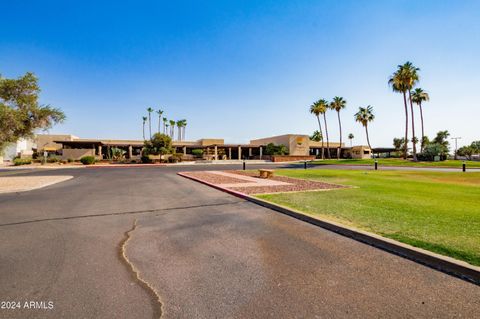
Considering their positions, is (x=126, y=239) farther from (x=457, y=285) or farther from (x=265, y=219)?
(x=457, y=285)

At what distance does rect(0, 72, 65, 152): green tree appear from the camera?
14.6 meters

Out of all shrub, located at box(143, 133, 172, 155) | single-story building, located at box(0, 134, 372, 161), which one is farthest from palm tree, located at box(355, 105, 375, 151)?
shrub, located at box(143, 133, 172, 155)

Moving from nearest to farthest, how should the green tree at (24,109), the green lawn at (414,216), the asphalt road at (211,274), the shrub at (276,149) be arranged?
the asphalt road at (211,274) → the green lawn at (414,216) → the green tree at (24,109) → the shrub at (276,149)

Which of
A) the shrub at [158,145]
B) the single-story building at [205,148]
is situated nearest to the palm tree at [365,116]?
the single-story building at [205,148]

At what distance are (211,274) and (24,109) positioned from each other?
1816 cm

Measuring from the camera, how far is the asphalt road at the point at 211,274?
2.79m

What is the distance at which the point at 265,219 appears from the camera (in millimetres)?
6824

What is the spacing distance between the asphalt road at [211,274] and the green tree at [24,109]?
11537 mm

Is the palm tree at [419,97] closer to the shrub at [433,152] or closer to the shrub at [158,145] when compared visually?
the shrub at [433,152]

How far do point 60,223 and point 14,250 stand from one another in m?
1.88

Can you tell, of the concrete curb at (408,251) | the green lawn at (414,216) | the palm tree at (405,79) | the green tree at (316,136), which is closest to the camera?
the concrete curb at (408,251)

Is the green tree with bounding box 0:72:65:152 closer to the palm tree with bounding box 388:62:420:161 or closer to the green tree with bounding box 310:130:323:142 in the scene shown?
the palm tree with bounding box 388:62:420:161

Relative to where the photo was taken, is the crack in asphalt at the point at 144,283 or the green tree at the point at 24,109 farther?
the green tree at the point at 24,109

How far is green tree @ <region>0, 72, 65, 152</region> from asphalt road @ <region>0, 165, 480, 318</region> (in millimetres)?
11537
